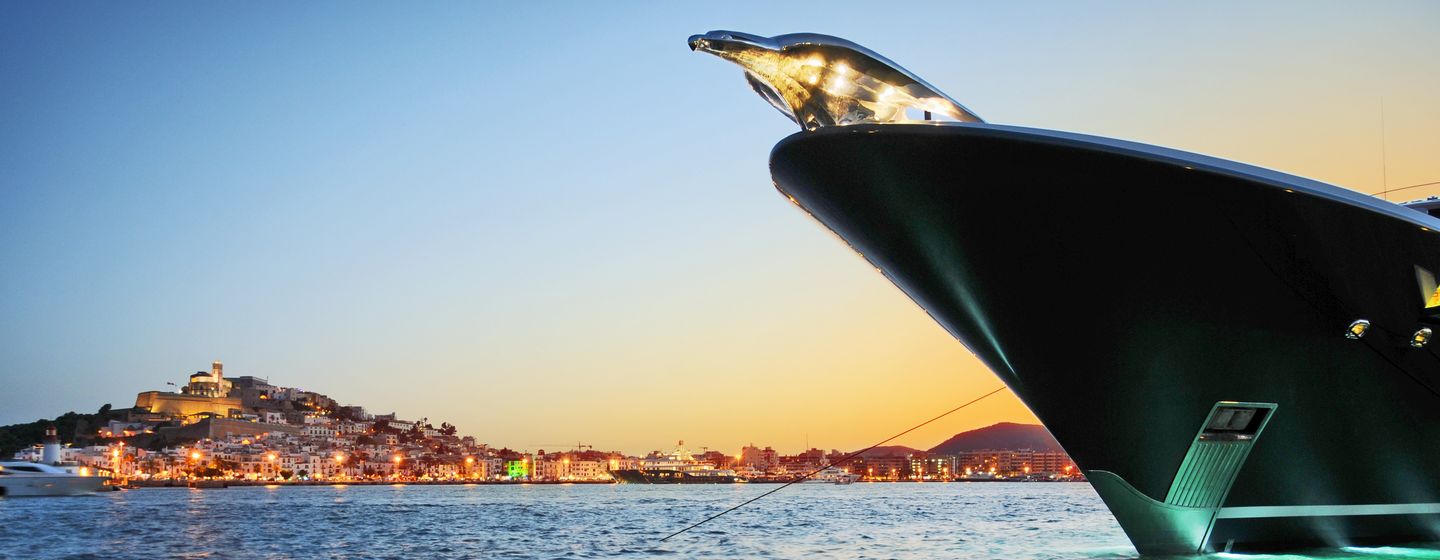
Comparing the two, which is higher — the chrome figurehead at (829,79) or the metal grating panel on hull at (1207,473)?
the chrome figurehead at (829,79)

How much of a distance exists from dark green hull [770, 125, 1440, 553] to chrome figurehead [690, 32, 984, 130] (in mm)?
306

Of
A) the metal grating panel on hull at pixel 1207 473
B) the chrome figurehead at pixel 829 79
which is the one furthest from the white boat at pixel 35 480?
the metal grating panel on hull at pixel 1207 473

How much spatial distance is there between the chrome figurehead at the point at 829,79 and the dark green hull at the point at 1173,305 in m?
0.31

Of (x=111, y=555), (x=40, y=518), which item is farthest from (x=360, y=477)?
(x=111, y=555)

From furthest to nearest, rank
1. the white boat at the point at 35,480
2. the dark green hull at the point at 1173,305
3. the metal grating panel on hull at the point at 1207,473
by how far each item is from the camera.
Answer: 1. the white boat at the point at 35,480
2. the metal grating panel on hull at the point at 1207,473
3. the dark green hull at the point at 1173,305

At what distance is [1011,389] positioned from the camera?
1159 cm

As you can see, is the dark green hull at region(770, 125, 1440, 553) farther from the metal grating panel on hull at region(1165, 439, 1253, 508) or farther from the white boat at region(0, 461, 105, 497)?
the white boat at region(0, 461, 105, 497)

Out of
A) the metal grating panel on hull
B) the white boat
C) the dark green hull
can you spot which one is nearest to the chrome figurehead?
the dark green hull

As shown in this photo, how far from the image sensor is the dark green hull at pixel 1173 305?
8.41m

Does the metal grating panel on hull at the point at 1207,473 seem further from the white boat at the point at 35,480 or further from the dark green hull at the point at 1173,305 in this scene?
the white boat at the point at 35,480

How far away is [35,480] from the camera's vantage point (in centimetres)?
6831

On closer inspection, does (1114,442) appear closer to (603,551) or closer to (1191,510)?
(1191,510)

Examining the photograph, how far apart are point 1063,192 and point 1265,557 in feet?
14.9

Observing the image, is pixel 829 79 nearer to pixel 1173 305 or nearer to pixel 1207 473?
pixel 1173 305
